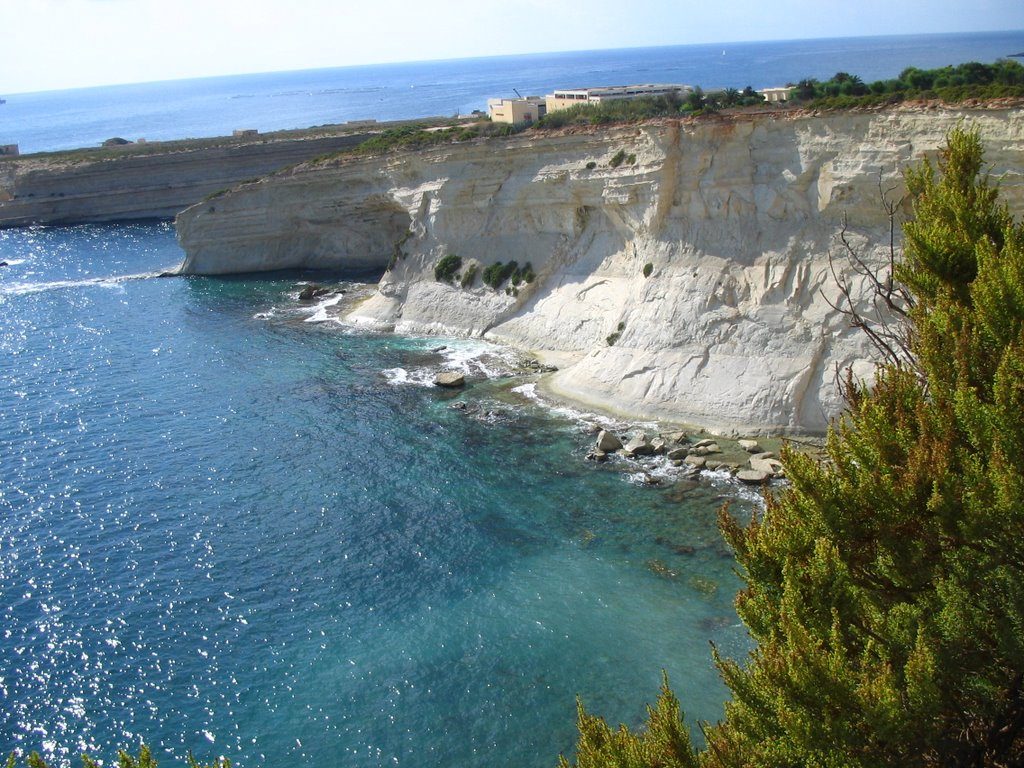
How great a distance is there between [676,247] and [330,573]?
76.7 ft

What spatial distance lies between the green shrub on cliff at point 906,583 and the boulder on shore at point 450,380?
27.8m

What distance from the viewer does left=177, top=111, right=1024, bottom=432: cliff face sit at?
34.3 meters

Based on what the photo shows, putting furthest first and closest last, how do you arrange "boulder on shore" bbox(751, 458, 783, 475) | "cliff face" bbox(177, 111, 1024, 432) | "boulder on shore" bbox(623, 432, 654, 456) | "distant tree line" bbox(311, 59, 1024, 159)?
"distant tree line" bbox(311, 59, 1024, 159), "cliff face" bbox(177, 111, 1024, 432), "boulder on shore" bbox(623, 432, 654, 456), "boulder on shore" bbox(751, 458, 783, 475)

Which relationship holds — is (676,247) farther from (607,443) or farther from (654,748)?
(654,748)

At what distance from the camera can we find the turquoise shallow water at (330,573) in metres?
20.4

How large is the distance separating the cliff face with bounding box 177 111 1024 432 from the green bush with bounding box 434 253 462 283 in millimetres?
578

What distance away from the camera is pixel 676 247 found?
40656 mm

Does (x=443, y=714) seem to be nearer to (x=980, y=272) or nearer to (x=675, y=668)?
(x=675, y=668)

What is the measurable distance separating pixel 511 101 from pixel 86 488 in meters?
54.2

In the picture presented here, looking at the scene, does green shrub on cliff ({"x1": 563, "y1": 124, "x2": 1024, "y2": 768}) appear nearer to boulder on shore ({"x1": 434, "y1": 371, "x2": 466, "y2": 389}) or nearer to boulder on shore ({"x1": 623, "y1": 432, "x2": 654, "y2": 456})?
boulder on shore ({"x1": 623, "y1": 432, "x2": 654, "y2": 456})

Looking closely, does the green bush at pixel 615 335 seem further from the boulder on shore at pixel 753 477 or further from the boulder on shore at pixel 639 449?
the boulder on shore at pixel 753 477

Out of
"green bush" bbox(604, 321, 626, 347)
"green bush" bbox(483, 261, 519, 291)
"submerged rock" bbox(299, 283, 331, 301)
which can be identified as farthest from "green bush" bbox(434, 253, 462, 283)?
"green bush" bbox(604, 321, 626, 347)

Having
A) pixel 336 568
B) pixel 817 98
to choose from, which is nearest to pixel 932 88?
pixel 817 98

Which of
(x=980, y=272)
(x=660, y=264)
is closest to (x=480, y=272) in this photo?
(x=660, y=264)
